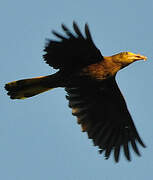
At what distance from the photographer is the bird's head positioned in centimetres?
1032

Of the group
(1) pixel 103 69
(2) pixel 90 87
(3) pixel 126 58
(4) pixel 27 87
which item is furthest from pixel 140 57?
(4) pixel 27 87

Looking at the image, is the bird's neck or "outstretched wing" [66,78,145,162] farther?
"outstretched wing" [66,78,145,162]

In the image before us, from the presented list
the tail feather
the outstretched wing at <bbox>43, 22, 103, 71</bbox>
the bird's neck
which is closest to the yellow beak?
the bird's neck

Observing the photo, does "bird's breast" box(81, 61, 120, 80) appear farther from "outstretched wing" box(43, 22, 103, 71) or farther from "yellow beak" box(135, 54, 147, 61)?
"yellow beak" box(135, 54, 147, 61)

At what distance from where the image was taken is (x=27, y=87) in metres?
10.5

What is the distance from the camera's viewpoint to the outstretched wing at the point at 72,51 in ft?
32.1

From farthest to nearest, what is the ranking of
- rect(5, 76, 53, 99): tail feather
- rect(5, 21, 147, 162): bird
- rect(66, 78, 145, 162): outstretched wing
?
1. rect(66, 78, 145, 162): outstretched wing
2. rect(5, 76, 53, 99): tail feather
3. rect(5, 21, 147, 162): bird

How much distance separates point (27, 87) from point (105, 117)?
194 centimetres

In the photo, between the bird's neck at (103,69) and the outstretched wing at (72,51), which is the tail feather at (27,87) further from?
the bird's neck at (103,69)

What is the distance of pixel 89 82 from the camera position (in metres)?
10.6

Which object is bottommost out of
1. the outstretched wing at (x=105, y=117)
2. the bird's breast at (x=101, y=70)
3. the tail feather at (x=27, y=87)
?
the outstretched wing at (x=105, y=117)

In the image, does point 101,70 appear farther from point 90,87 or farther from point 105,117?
point 105,117

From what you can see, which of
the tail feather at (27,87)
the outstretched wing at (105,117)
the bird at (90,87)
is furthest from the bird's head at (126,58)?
the tail feather at (27,87)

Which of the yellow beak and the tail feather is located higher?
the tail feather
